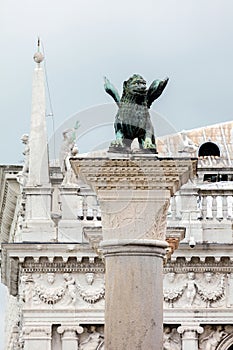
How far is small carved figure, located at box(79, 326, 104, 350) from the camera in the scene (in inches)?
1195

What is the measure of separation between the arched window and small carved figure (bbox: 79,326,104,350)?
54.2 feet

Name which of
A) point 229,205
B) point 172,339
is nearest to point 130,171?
point 172,339

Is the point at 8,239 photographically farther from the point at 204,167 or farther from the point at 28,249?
the point at 28,249

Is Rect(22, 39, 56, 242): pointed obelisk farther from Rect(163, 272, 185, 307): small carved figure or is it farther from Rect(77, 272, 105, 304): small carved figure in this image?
Rect(163, 272, 185, 307): small carved figure

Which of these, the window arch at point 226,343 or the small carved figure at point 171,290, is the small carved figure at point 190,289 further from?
the window arch at point 226,343

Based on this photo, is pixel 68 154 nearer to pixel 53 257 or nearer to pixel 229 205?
pixel 53 257

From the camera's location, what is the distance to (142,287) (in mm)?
17078

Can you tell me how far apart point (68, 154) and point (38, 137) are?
796mm

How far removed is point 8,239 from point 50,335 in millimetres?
14975

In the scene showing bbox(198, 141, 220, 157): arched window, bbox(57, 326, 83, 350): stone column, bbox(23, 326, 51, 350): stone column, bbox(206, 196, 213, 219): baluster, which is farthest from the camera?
bbox(198, 141, 220, 157): arched window

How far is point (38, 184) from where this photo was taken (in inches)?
1225

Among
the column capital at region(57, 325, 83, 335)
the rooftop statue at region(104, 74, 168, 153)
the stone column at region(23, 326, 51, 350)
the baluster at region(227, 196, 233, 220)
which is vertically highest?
the baluster at region(227, 196, 233, 220)

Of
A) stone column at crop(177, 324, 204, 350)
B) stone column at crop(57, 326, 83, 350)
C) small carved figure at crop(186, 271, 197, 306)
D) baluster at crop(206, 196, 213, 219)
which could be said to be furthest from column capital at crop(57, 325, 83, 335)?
baluster at crop(206, 196, 213, 219)

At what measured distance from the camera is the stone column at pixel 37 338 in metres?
30.0
